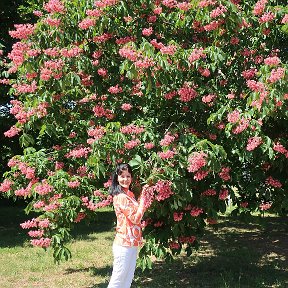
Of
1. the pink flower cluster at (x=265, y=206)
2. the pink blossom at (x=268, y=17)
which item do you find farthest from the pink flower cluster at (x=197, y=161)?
the pink blossom at (x=268, y=17)

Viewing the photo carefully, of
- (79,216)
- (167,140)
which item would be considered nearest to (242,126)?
(167,140)

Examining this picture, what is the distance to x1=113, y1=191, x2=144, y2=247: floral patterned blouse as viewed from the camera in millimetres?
4375

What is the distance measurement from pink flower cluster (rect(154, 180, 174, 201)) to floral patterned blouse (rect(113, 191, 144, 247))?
0.79 m

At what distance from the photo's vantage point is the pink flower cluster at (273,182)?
634 centimetres

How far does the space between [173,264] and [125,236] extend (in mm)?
4830

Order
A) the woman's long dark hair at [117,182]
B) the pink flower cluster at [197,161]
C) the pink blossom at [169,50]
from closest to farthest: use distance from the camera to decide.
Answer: the woman's long dark hair at [117,182] < the pink flower cluster at [197,161] < the pink blossom at [169,50]

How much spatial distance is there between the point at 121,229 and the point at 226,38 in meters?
3.15

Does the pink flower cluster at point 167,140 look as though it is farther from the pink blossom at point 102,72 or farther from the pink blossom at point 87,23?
the pink blossom at point 87,23

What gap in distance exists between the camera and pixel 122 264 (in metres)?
4.38

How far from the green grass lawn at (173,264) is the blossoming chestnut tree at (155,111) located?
1.34 m

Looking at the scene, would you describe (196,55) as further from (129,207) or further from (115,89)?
(129,207)

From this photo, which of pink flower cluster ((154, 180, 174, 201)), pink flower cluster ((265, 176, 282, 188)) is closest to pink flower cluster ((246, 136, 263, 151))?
pink flower cluster ((154, 180, 174, 201))

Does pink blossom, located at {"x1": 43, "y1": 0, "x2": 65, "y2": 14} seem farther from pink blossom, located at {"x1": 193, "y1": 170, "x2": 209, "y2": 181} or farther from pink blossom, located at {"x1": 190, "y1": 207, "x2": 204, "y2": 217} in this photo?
pink blossom, located at {"x1": 190, "y1": 207, "x2": 204, "y2": 217}

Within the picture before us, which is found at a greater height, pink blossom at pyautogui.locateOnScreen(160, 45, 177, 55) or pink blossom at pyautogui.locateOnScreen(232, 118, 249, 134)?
pink blossom at pyautogui.locateOnScreen(160, 45, 177, 55)
